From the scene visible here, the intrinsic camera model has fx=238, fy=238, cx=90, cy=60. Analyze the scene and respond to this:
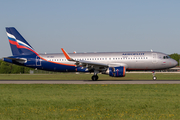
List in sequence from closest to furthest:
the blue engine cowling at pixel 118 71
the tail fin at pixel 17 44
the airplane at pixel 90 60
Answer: the blue engine cowling at pixel 118 71, the airplane at pixel 90 60, the tail fin at pixel 17 44

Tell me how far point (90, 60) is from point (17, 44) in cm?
1210

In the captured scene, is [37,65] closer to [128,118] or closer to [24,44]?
[24,44]

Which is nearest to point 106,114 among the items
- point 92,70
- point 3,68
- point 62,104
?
point 62,104

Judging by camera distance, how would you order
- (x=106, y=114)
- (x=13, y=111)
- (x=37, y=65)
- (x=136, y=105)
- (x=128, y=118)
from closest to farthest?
(x=128, y=118) → (x=106, y=114) → (x=13, y=111) → (x=136, y=105) → (x=37, y=65)

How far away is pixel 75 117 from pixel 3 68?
84425mm

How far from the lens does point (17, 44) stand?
37.8m

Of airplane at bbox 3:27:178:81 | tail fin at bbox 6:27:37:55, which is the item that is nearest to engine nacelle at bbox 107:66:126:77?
airplane at bbox 3:27:178:81

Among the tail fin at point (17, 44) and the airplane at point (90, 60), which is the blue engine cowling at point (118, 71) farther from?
the tail fin at point (17, 44)

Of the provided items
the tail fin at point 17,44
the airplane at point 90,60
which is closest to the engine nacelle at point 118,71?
the airplane at point 90,60

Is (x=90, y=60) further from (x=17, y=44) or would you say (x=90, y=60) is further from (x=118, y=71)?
(x=17, y=44)

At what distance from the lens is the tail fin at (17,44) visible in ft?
124

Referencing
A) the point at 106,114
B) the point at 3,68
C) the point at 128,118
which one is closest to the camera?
the point at 128,118

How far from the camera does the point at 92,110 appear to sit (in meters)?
12.1

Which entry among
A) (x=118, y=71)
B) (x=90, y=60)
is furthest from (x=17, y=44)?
(x=118, y=71)
